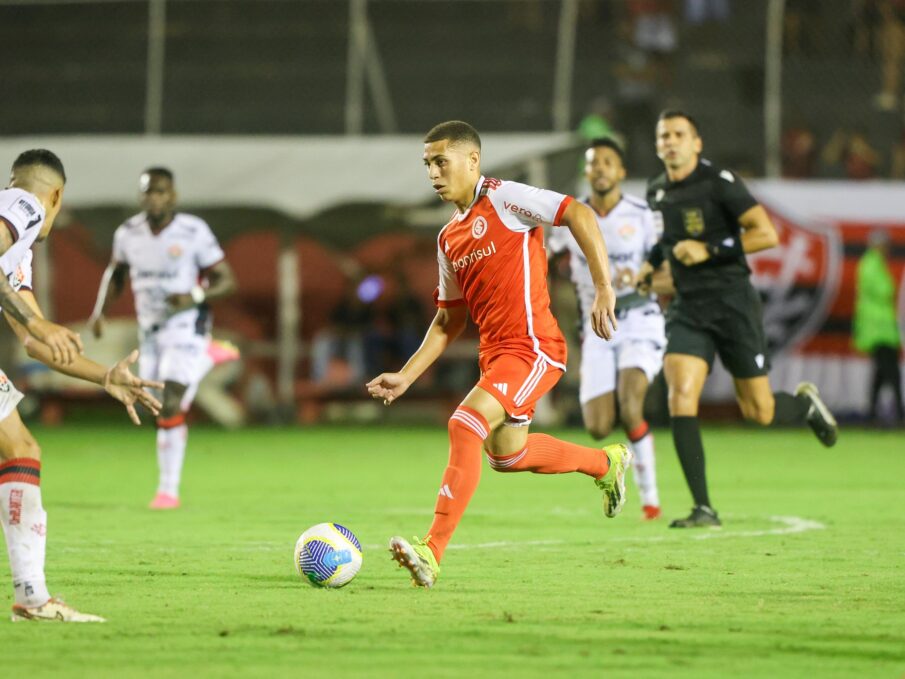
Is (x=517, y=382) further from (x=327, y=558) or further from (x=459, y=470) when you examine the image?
(x=327, y=558)

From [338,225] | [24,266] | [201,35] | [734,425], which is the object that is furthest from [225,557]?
[201,35]

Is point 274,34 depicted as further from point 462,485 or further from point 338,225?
point 462,485

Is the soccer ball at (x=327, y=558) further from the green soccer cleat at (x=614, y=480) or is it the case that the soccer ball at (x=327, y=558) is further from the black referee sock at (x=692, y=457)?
the black referee sock at (x=692, y=457)

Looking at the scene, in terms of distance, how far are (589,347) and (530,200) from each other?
3856 mm

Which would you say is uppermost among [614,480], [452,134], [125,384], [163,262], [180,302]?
[452,134]

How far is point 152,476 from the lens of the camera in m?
15.6

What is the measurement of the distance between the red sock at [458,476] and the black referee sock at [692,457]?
9.91ft

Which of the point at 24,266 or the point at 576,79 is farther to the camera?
the point at 576,79

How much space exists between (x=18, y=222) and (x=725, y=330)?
5.46 meters

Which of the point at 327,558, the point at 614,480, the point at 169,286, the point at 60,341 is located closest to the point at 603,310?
the point at 614,480

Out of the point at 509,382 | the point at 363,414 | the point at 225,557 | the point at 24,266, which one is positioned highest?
the point at 24,266

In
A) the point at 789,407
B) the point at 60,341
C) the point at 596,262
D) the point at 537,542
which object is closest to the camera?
the point at 60,341

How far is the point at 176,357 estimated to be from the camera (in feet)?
42.0

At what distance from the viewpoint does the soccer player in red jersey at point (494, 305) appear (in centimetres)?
773
